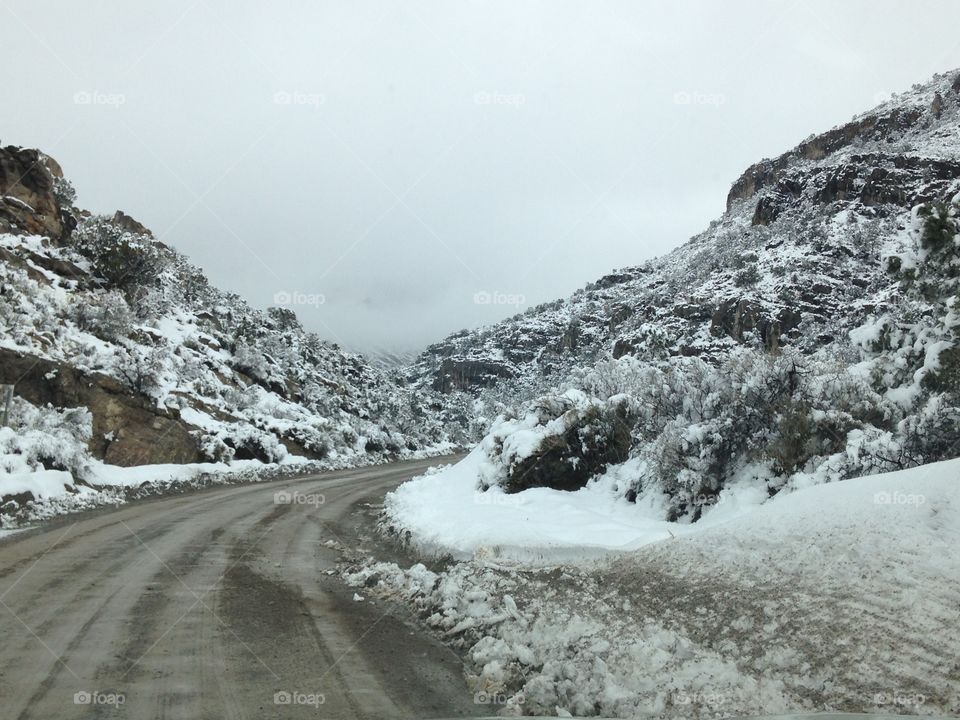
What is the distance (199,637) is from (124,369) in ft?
59.2

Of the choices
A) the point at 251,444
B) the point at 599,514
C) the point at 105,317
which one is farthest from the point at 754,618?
the point at 105,317

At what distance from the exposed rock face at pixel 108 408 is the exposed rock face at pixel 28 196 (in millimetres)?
11835

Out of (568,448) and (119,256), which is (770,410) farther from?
(119,256)

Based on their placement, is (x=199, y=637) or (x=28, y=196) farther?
(x=28, y=196)

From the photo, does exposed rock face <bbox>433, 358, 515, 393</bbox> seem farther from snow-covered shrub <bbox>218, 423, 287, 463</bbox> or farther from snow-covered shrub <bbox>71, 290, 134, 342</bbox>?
snow-covered shrub <bbox>71, 290, 134, 342</bbox>

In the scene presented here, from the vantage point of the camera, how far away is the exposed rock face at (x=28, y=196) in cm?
2650

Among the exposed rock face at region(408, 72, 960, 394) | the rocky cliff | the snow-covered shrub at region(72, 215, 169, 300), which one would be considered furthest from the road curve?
the snow-covered shrub at region(72, 215, 169, 300)

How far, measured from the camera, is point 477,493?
1277 cm

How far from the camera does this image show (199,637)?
17.3ft

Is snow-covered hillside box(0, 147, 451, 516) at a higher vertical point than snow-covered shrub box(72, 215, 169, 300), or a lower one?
lower

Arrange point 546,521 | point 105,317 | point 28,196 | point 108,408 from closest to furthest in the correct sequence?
point 546,521 < point 108,408 < point 105,317 < point 28,196

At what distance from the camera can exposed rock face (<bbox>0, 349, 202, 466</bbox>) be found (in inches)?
697

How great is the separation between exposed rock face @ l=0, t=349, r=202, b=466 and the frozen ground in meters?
15.7

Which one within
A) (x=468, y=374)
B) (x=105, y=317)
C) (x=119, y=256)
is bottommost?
(x=105, y=317)
